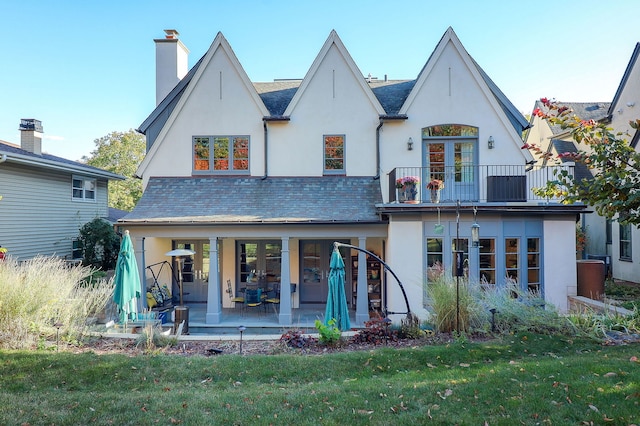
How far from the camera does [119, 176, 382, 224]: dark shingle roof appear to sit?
12.3 m

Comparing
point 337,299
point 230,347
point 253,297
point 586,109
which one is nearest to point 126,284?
point 230,347

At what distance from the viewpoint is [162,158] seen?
47.2ft

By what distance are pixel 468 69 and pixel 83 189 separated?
18477mm

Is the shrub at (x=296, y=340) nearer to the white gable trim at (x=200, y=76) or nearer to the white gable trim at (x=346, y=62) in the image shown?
the white gable trim at (x=346, y=62)

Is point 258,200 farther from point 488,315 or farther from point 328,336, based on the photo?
point 488,315

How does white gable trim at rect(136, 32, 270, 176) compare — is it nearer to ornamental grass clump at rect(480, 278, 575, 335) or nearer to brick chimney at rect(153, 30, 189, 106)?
brick chimney at rect(153, 30, 189, 106)

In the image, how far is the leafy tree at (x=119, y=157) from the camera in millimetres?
37469

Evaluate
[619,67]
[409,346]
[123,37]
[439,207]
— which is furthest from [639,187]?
[123,37]

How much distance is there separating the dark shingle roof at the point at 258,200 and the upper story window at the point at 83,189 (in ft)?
22.5

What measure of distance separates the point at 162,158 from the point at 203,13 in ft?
19.2

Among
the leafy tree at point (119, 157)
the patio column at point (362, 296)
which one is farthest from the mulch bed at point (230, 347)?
the leafy tree at point (119, 157)

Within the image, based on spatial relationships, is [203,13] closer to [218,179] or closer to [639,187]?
[218,179]

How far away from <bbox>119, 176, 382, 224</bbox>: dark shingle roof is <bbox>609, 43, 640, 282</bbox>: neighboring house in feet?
34.5

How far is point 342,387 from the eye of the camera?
534cm
